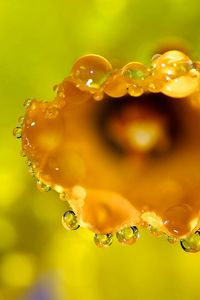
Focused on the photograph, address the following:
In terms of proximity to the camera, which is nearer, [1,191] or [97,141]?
[97,141]

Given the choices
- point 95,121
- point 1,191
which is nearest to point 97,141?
point 95,121

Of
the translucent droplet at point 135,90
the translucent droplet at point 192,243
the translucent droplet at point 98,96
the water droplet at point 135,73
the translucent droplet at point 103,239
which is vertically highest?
the water droplet at point 135,73

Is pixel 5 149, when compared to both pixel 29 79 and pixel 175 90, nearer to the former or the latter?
pixel 29 79

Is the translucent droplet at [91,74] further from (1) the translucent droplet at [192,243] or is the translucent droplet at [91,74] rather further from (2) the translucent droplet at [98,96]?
(1) the translucent droplet at [192,243]

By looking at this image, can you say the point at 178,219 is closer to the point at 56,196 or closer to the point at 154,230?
the point at 154,230

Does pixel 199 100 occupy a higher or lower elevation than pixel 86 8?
lower

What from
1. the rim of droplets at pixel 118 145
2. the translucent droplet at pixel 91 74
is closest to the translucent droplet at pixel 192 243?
the rim of droplets at pixel 118 145

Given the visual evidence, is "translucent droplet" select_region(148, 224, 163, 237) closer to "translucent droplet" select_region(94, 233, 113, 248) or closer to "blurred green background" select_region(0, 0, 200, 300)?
"translucent droplet" select_region(94, 233, 113, 248)
